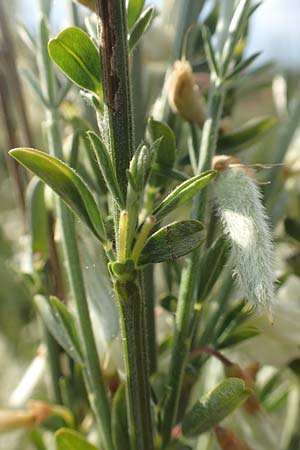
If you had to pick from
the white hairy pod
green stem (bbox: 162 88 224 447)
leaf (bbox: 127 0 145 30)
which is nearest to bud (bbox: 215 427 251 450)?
green stem (bbox: 162 88 224 447)

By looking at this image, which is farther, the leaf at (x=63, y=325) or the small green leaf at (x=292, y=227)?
the small green leaf at (x=292, y=227)

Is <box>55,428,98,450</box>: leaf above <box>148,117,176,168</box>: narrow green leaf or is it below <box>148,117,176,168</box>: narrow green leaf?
below

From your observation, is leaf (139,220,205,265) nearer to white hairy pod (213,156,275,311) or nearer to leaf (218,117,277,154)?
white hairy pod (213,156,275,311)

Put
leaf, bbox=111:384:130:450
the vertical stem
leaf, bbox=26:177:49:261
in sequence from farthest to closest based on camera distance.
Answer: leaf, bbox=26:177:49:261
leaf, bbox=111:384:130:450
the vertical stem

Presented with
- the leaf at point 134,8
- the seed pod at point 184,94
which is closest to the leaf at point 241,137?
the seed pod at point 184,94

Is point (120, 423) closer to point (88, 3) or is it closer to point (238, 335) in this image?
point (238, 335)

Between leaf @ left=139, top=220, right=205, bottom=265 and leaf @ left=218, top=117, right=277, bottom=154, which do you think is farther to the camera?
leaf @ left=218, top=117, right=277, bottom=154

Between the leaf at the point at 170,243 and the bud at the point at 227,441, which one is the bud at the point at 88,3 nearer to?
the leaf at the point at 170,243

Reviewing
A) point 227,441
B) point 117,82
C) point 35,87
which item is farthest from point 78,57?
point 227,441

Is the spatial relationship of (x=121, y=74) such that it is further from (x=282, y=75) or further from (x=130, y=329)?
(x=282, y=75)
